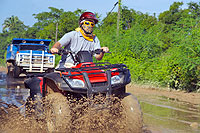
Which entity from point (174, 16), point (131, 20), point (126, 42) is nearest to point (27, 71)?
point (126, 42)

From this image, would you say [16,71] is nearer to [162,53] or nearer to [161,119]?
[162,53]

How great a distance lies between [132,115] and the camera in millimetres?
3982

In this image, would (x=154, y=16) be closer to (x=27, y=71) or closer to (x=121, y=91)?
(x=27, y=71)

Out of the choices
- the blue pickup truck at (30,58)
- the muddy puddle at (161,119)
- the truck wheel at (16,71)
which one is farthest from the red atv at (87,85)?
the truck wheel at (16,71)

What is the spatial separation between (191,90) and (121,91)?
7282mm

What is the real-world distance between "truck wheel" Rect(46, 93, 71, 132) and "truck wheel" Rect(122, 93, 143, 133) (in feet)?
2.70

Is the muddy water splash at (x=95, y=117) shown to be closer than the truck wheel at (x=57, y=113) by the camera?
No

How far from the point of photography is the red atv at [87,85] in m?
3.79

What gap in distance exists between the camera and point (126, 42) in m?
17.0

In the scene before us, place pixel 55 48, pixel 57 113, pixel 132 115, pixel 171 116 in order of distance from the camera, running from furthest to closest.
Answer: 1. pixel 171 116
2. pixel 55 48
3. pixel 132 115
4. pixel 57 113

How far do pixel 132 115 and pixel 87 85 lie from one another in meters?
0.76

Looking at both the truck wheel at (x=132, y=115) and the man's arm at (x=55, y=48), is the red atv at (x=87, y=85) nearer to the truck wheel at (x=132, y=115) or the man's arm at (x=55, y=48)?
the truck wheel at (x=132, y=115)

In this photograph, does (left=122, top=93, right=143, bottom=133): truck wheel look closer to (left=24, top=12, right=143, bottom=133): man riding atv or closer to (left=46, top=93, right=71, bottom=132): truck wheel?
(left=24, top=12, right=143, bottom=133): man riding atv

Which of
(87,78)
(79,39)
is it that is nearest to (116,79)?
(87,78)
